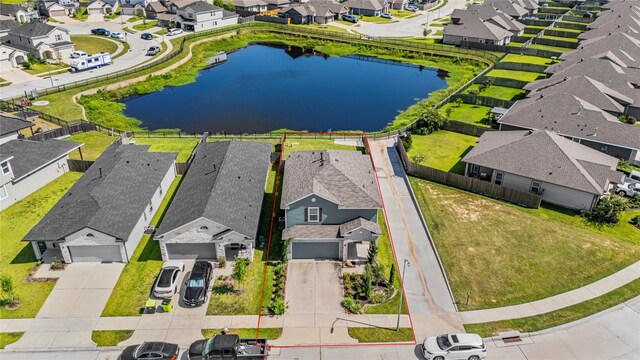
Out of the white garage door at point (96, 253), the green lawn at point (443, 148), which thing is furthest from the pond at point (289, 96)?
the white garage door at point (96, 253)

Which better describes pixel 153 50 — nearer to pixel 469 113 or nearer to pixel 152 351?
pixel 469 113

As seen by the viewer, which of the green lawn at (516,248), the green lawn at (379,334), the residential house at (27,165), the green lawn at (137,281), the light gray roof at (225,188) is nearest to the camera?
the green lawn at (379,334)

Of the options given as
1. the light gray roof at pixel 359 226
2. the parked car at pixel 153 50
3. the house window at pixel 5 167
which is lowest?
the light gray roof at pixel 359 226

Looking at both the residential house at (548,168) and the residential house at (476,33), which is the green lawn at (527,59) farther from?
the residential house at (548,168)

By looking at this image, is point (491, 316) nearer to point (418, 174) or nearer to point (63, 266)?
point (418, 174)

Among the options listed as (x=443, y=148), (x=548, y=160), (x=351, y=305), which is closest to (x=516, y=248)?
(x=548, y=160)

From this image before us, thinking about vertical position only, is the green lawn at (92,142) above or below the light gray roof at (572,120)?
below

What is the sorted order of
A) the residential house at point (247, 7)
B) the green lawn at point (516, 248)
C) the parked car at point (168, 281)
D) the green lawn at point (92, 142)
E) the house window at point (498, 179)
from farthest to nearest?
1. the residential house at point (247, 7)
2. the green lawn at point (92, 142)
3. the house window at point (498, 179)
4. the green lawn at point (516, 248)
5. the parked car at point (168, 281)
